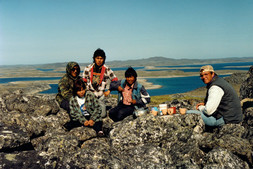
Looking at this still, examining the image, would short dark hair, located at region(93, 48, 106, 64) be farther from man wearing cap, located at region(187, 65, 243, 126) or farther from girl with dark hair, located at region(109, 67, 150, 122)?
man wearing cap, located at region(187, 65, 243, 126)

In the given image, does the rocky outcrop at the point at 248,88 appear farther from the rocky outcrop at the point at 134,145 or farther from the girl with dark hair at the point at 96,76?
the girl with dark hair at the point at 96,76

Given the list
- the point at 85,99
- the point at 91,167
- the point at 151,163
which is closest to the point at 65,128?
the point at 85,99

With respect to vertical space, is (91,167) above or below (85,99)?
below

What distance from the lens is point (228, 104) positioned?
7086 mm

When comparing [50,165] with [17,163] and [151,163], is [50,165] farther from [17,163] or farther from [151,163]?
[151,163]

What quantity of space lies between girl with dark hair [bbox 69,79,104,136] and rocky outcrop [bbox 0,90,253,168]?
37 cm

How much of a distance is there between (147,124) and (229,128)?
114 inches

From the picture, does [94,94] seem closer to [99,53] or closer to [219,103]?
[99,53]

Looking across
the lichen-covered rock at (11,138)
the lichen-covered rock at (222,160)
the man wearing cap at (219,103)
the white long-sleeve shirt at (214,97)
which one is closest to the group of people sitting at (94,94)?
the lichen-covered rock at (11,138)

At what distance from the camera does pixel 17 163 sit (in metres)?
Answer: 5.53

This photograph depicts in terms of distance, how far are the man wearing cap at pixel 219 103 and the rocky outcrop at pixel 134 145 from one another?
357 millimetres

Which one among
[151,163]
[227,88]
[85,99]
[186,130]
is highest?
[227,88]

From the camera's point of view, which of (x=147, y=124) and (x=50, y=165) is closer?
(x=50, y=165)

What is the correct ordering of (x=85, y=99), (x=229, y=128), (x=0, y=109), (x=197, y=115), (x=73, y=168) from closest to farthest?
(x=73, y=168), (x=229, y=128), (x=197, y=115), (x=85, y=99), (x=0, y=109)
